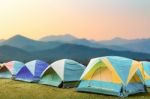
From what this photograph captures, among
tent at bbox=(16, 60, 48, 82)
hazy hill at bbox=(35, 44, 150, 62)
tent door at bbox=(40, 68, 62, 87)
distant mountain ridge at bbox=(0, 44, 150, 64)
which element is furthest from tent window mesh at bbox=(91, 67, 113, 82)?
distant mountain ridge at bbox=(0, 44, 150, 64)

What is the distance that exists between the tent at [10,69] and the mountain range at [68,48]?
26.4 meters

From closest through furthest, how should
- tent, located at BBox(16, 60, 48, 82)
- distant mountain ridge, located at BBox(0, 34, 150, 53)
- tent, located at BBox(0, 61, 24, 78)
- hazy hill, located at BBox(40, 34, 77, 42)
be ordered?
tent, located at BBox(16, 60, 48, 82) → tent, located at BBox(0, 61, 24, 78) → distant mountain ridge, located at BBox(0, 34, 150, 53) → hazy hill, located at BBox(40, 34, 77, 42)

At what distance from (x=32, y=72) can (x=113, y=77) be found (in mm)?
8317

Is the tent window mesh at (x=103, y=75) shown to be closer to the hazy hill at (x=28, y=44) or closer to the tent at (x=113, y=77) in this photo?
the tent at (x=113, y=77)

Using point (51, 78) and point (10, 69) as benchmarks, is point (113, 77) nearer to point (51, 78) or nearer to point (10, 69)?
point (51, 78)

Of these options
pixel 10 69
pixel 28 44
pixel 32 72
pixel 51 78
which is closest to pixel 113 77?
pixel 51 78

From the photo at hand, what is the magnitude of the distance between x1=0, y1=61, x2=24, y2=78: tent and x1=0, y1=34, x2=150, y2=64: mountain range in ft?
86.6

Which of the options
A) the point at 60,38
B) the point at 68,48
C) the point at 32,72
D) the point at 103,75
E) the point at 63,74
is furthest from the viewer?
the point at 68,48

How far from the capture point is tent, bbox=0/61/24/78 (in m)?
25.4

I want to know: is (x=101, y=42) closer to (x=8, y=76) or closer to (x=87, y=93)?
(x=8, y=76)

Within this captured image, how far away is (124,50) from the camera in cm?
5662

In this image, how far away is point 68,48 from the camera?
6750 centimetres

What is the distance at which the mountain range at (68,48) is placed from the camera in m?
53.5

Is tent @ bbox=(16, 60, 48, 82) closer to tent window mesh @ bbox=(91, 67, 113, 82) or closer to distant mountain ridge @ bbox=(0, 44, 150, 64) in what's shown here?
tent window mesh @ bbox=(91, 67, 113, 82)
